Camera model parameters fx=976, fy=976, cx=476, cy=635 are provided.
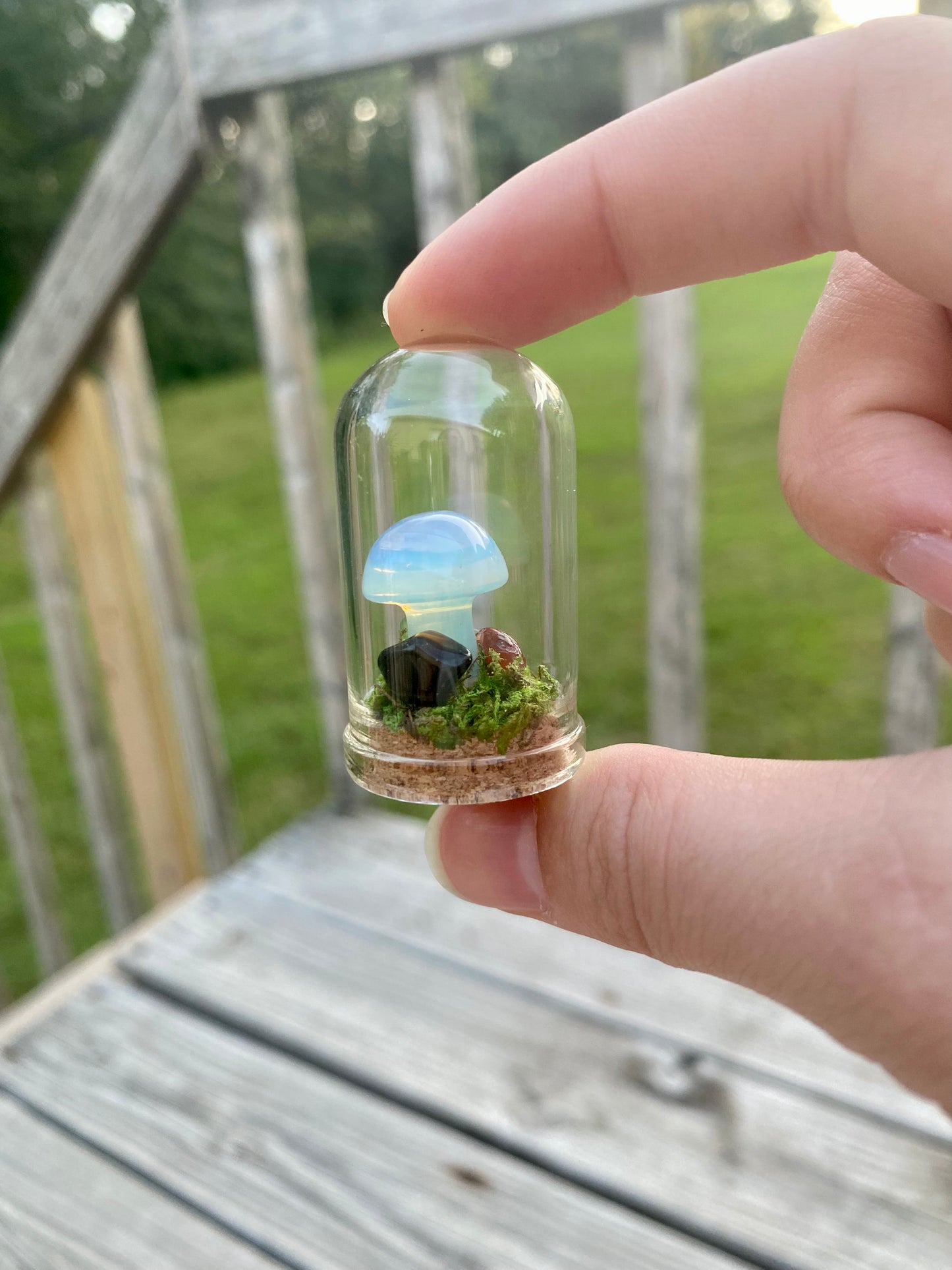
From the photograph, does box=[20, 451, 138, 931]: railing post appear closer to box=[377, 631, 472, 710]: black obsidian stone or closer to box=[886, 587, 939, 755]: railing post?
box=[377, 631, 472, 710]: black obsidian stone

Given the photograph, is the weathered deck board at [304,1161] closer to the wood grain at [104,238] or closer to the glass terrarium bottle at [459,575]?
the glass terrarium bottle at [459,575]

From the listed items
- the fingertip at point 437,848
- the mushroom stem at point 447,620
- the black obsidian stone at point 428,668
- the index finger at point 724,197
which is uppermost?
the index finger at point 724,197

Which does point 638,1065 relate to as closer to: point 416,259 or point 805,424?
point 805,424

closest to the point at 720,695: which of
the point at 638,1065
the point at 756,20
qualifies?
the point at 638,1065

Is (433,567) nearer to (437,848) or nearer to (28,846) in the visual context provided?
(437,848)

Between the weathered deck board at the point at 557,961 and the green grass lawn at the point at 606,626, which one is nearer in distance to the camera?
the weathered deck board at the point at 557,961

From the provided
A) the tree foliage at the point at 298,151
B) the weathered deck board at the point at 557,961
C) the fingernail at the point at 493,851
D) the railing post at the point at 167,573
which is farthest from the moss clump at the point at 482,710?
the tree foliage at the point at 298,151

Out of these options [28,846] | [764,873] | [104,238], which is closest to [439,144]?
[104,238]
